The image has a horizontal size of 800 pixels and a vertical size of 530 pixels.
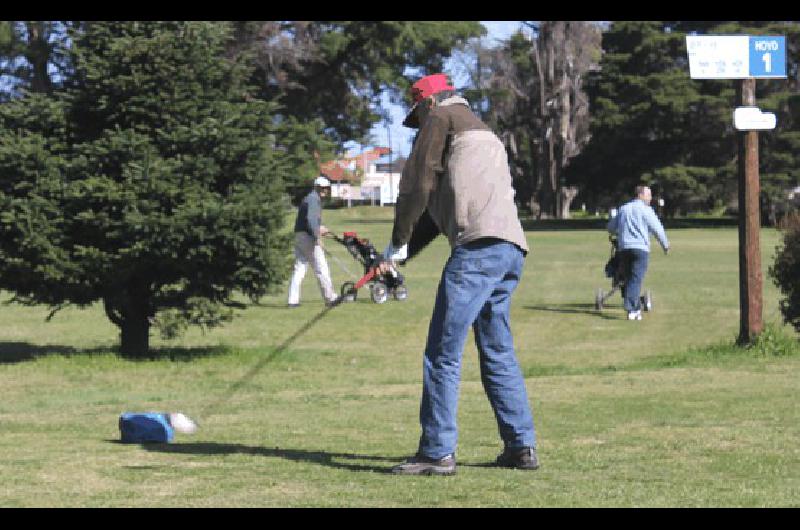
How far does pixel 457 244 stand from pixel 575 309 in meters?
16.5

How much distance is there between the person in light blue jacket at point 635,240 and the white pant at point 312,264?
4.58 m

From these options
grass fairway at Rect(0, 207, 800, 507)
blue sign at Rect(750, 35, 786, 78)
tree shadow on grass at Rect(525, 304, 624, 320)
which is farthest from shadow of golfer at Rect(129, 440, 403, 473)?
tree shadow on grass at Rect(525, 304, 624, 320)

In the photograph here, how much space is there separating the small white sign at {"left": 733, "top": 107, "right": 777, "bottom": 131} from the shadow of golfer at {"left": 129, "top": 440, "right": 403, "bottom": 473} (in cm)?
841

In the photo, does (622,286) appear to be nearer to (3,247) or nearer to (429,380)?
(3,247)

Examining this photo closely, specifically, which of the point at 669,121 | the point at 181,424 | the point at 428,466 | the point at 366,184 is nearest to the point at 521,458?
the point at 428,466

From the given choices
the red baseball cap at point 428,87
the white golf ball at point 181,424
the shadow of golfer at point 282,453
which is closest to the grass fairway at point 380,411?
the shadow of golfer at point 282,453

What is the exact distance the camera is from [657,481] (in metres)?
7.16

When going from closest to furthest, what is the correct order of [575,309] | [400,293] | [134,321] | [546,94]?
[134,321], [575,309], [400,293], [546,94]

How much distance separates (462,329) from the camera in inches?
291

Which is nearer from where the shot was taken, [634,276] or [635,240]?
[634,276]

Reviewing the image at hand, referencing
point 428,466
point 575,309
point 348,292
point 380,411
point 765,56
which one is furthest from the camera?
point 575,309

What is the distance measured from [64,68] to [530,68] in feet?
262

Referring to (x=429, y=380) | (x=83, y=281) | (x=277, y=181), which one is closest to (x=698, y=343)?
(x=277, y=181)

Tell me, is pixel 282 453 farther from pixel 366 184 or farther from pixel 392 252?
pixel 366 184
